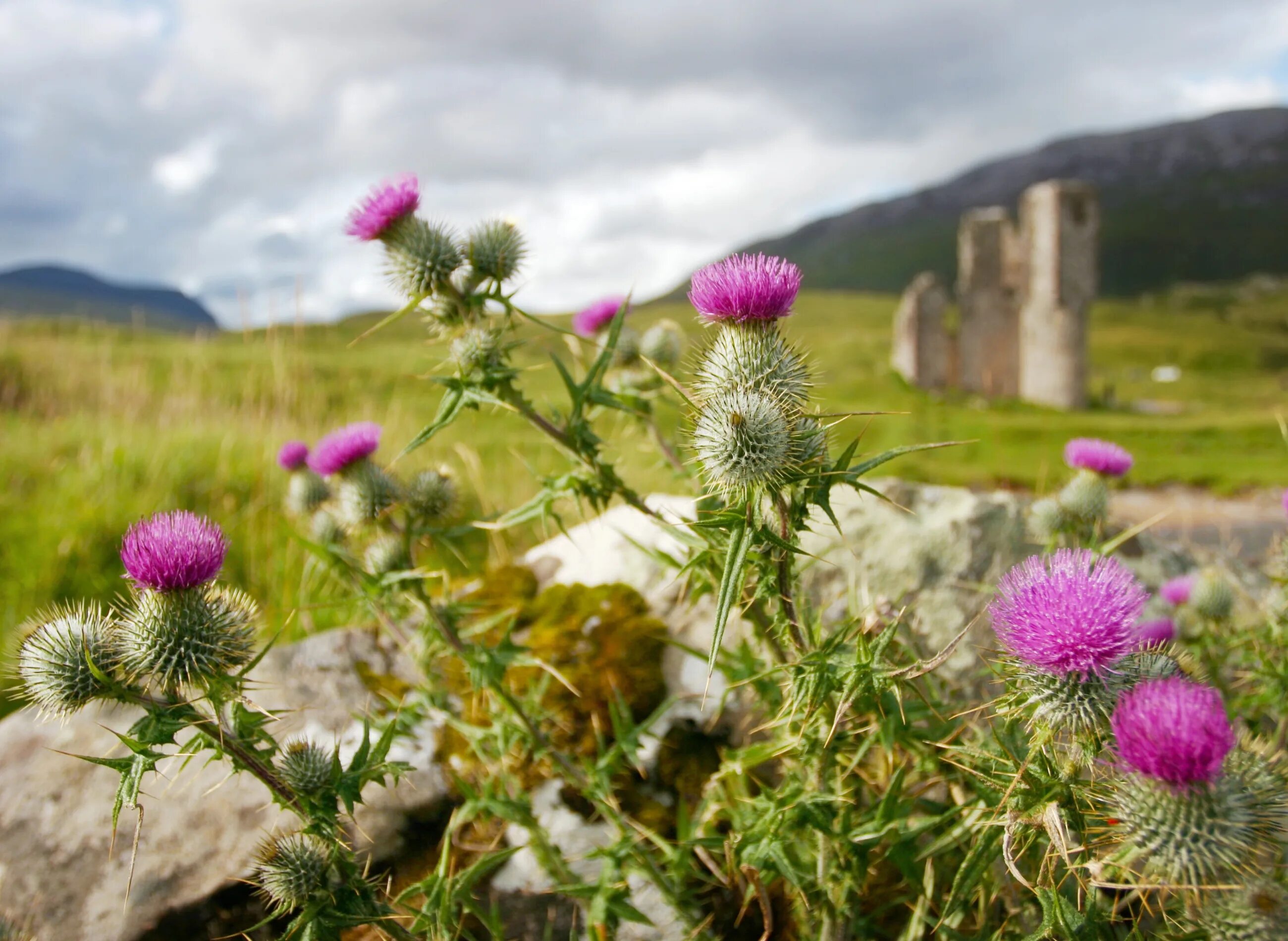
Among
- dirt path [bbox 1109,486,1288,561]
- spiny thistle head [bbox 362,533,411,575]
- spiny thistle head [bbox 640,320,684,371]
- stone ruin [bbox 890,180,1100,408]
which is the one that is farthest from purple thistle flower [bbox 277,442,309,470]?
stone ruin [bbox 890,180,1100,408]

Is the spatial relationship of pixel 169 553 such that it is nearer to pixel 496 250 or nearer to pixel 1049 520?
pixel 496 250

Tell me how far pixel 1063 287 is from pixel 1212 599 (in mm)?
27527

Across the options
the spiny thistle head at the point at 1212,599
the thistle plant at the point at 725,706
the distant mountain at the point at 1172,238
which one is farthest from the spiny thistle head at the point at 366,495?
the distant mountain at the point at 1172,238

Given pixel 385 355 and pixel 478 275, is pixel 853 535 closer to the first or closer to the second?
pixel 478 275

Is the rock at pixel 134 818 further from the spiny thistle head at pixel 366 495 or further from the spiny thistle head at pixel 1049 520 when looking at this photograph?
the spiny thistle head at pixel 1049 520

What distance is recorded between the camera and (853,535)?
13.4 feet

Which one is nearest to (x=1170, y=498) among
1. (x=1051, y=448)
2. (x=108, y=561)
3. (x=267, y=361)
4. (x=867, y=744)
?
(x=1051, y=448)

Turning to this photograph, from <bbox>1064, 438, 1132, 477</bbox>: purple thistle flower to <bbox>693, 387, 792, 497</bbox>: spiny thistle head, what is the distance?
6.33 ft

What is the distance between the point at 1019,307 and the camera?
1215 inches

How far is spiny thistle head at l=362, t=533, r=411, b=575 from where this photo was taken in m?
3.14

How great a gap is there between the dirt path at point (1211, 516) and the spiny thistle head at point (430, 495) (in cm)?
434

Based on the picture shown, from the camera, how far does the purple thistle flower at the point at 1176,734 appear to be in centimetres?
143

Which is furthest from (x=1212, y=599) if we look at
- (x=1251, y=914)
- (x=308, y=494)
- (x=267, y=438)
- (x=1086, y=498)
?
(x=267, y=438)

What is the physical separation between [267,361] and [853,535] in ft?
53.7
